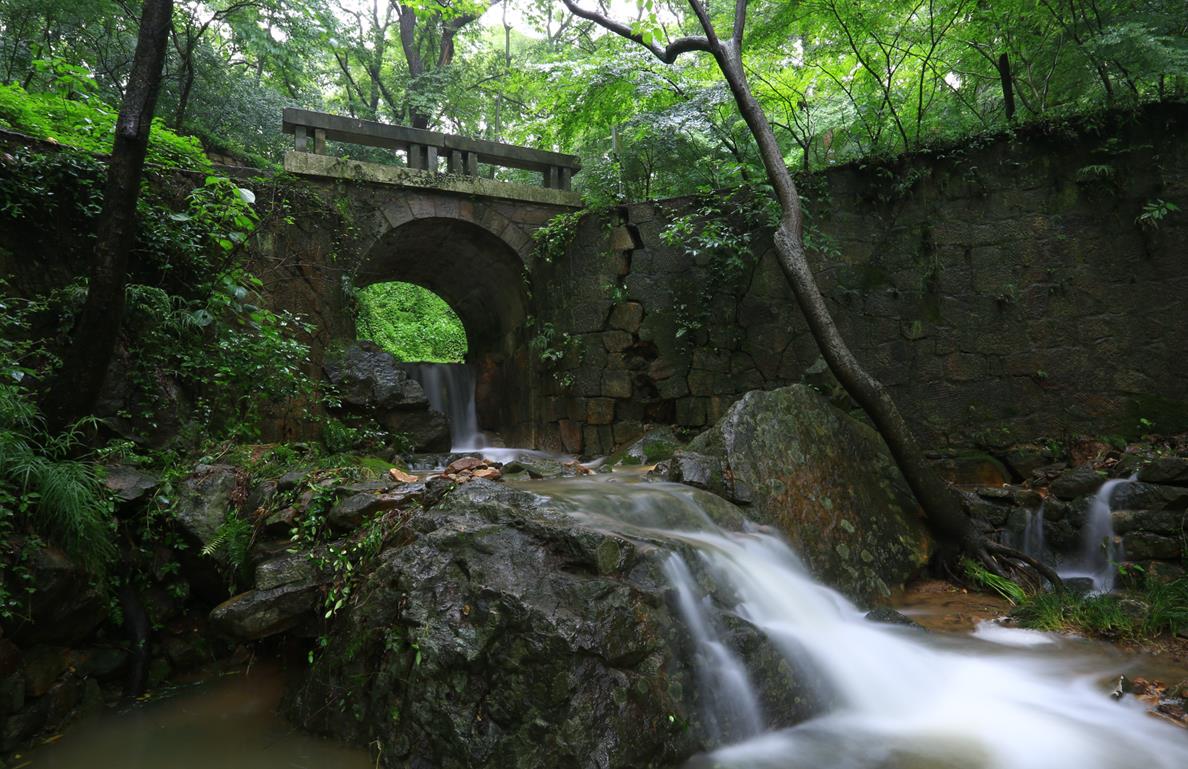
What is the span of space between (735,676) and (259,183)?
7.13 meters

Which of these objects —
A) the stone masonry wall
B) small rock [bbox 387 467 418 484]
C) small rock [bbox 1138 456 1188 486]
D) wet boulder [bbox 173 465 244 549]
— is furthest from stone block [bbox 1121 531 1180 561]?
wet boulder [bbox 173 465 244 549]

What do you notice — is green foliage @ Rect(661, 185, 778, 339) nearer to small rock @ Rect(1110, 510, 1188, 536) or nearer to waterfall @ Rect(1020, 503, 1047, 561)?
waterfall @ Rect(1020, 503, 1047, 561)

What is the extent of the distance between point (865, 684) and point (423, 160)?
8.10m

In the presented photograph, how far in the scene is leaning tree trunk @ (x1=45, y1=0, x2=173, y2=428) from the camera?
13.1ft

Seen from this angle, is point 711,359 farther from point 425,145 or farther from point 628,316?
point 425,145

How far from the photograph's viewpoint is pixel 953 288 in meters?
6.75

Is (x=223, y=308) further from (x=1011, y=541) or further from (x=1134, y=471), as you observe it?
(x=1134, y=471)

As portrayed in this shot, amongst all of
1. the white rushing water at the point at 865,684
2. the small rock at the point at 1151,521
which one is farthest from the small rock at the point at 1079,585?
the white rushing water at the point at 865,684

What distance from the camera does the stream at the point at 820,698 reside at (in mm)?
2715

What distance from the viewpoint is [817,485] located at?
4.89 metres

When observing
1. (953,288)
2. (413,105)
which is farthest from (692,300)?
(413,105)

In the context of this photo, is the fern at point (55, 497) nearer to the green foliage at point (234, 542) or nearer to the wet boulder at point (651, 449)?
the green foliage at point (234, 542)

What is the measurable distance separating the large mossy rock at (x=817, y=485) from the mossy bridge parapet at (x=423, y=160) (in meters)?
5.42

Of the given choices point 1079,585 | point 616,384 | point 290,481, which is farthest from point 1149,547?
point 290,481
